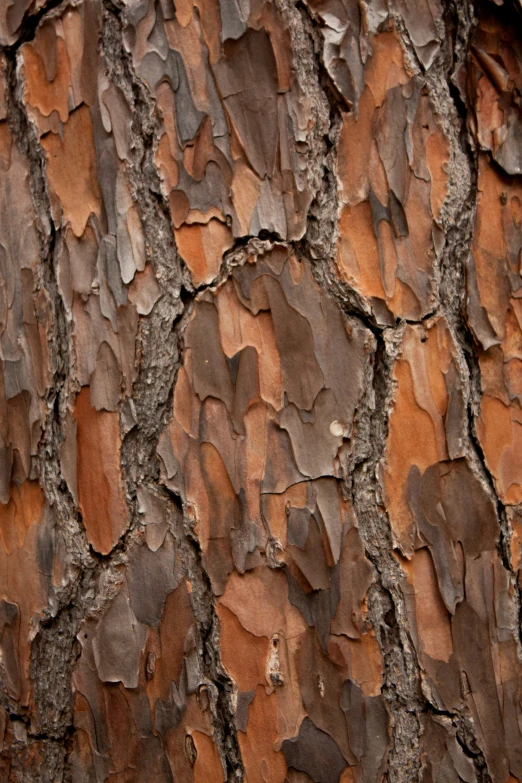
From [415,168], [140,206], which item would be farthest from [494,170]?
[140,206]

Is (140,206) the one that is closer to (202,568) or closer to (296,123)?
(296,123)

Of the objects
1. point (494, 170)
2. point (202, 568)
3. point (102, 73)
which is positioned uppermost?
point (102, 73)

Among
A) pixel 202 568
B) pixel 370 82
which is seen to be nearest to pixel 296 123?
pixel 370 82

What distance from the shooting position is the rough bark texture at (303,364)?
49 cm

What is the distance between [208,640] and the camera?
19.7 inches

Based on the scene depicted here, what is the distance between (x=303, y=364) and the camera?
0.49 meters

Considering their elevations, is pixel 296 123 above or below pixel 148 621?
above

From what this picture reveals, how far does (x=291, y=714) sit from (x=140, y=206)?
415 mm

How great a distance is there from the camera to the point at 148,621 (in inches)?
19.9

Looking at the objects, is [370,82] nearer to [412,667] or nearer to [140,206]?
[140,206]

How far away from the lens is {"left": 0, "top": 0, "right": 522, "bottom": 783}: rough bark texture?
A: 489 millimetres

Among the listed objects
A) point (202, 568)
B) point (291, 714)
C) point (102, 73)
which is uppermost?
point (102, 73)

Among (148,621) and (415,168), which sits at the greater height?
(415,168)

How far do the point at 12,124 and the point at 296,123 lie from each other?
232 millimetres
